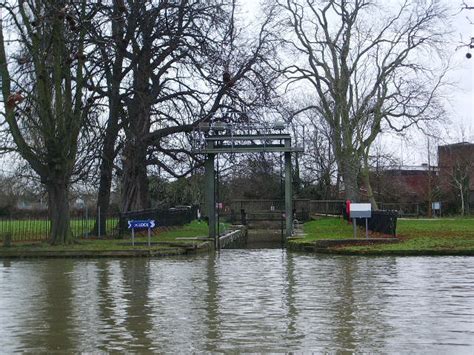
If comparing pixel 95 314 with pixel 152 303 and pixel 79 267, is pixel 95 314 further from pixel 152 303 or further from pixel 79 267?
pixel 79 267

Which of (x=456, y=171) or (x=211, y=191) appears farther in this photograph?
(x=456, y=171)

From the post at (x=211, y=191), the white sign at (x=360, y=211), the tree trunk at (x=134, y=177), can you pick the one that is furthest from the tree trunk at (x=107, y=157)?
the white sign at (x=360, y=211)

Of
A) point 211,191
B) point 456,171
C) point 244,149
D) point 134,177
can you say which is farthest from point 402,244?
point 456,171

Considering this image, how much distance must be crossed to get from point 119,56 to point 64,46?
590 cm

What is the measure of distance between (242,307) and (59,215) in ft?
57.2

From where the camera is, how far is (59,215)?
2812 cm

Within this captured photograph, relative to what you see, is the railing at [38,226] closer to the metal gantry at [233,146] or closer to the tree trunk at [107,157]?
the tree trunk at [107,157]

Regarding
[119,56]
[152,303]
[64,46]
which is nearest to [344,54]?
[119,56]

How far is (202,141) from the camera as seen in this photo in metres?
33.1

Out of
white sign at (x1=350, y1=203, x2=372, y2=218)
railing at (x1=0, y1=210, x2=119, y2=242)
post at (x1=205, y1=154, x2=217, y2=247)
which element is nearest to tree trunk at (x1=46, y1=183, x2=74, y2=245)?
railing at (x1=0, y1=210, x2=119, y2=242)

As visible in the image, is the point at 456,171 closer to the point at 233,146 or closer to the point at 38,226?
the point at 233,146

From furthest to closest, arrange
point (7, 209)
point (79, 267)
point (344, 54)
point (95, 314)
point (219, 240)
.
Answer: point (7, 209), point (344, 54), point (219, 240), point (79, 267), point (95, 314)

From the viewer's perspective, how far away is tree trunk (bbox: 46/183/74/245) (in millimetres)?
27984

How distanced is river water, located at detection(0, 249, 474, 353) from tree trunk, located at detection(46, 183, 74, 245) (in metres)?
7.14
